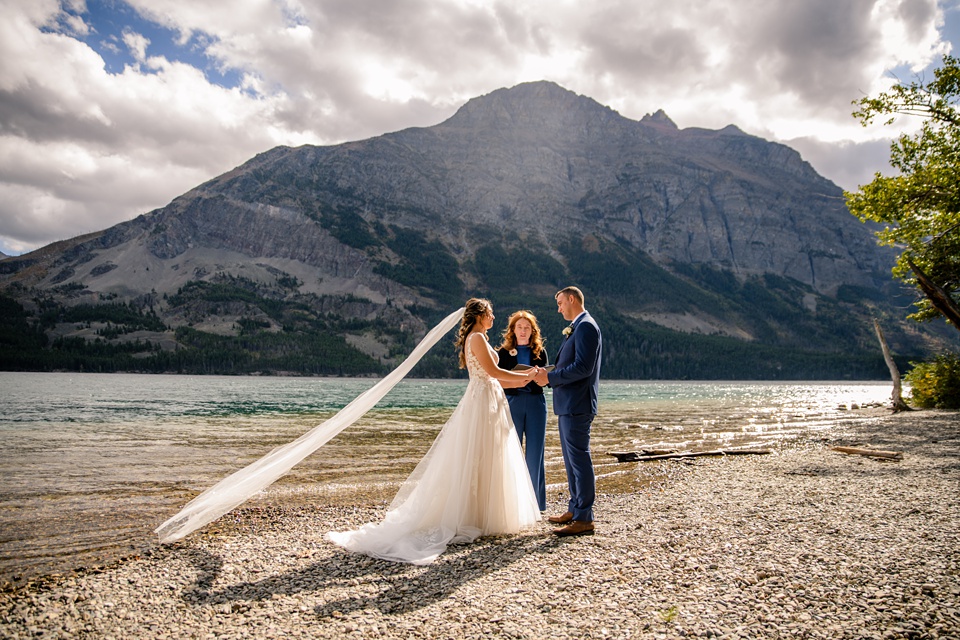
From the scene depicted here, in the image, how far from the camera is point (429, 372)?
199750mm

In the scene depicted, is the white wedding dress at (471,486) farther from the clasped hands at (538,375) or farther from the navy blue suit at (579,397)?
the navy blue suit at (579,397)

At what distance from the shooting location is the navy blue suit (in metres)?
7.64

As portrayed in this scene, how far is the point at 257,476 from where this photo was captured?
8.16 metres

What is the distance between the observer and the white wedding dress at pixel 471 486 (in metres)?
7.71

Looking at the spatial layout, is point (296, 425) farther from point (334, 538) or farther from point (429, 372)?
point (429, 372)

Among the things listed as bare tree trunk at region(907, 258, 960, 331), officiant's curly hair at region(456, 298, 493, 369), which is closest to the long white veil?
officiant's curly hair at region(456, 298, 493, 369)

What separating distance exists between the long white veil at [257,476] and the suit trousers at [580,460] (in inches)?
95.2

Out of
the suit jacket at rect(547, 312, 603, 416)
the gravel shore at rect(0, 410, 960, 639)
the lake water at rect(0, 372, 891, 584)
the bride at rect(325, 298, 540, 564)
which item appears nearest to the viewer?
the gravel shore at rect(0, 410, 960, 639)

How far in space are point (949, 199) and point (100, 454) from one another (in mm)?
29968

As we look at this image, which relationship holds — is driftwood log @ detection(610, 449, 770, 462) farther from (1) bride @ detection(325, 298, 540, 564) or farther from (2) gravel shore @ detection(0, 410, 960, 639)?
(1) bride @ detection(325, 298, 540, 564)

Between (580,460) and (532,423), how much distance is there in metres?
1.15

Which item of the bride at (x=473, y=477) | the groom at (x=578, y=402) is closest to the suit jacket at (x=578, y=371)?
the groom at (x=578, y=402)

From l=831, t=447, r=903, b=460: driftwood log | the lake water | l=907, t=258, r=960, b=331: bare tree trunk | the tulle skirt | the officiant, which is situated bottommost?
the lake water

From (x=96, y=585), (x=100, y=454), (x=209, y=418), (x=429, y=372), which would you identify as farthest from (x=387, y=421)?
(x=429, y=372)
